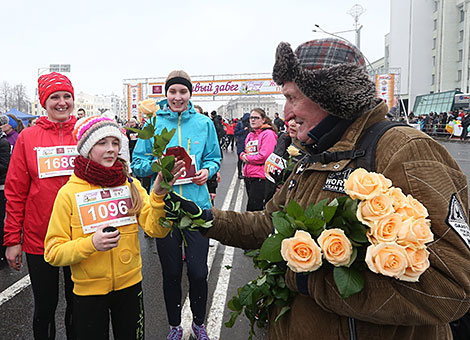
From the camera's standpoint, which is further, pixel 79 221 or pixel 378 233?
pixel 79 221

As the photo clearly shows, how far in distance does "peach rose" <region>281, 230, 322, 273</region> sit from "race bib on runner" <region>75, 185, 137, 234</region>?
1541mm

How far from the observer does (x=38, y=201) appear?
281 centimetres

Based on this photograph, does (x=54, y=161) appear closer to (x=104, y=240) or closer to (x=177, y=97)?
(x=104, y=240)

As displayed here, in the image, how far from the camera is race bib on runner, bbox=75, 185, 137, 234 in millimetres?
2396

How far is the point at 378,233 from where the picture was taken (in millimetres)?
1187

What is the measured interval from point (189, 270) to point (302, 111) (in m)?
2.03

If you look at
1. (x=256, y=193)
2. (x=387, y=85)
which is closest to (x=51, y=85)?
(x=256, y=193)

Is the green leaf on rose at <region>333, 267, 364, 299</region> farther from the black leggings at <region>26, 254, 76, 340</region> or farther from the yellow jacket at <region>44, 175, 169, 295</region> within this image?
the black leggings at <region>26, 254, 76, 340</region>

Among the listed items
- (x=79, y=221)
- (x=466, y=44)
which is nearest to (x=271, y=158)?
(x=79, y=221)

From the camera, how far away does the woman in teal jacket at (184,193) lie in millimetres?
3195

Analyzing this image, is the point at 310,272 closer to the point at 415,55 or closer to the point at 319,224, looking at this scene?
the point at 319,224

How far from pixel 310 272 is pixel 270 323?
613 millimetres

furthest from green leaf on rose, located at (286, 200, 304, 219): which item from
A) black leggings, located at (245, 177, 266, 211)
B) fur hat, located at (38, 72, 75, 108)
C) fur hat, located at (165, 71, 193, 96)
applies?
black leggings, located at (245, 177, 266, 211)

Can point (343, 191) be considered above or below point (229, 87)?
below
